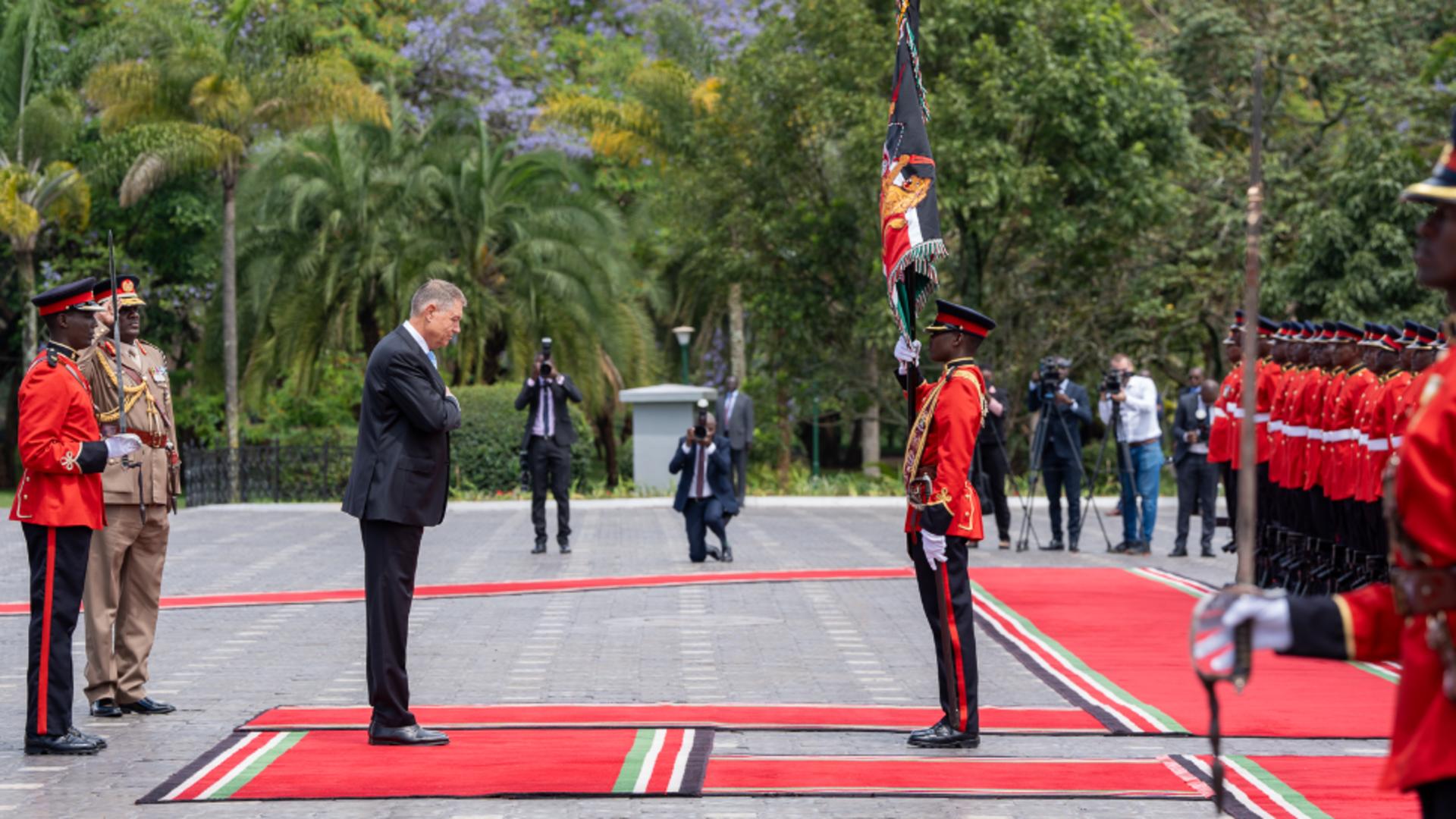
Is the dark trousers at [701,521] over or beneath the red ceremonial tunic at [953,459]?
beneath

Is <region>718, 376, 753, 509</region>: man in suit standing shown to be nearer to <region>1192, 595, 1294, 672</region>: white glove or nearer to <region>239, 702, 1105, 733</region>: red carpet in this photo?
<region>239, 702, 1105, 733</region>: red carpet

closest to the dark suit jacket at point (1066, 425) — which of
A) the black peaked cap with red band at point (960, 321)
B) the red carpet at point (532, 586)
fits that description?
the red carpet at point (532, 586)

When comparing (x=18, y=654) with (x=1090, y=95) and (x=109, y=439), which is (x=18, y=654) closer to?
(x=109, y=439)

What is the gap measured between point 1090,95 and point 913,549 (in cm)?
2137

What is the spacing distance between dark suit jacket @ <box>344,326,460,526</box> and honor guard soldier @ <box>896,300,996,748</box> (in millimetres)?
2109

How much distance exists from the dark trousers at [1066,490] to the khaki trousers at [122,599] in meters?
11.9

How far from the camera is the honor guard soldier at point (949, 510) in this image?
8078 mm

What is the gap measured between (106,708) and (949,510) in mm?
4253

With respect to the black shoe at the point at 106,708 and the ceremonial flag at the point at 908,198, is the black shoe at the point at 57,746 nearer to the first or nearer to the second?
the black shoe at the point at 106,708

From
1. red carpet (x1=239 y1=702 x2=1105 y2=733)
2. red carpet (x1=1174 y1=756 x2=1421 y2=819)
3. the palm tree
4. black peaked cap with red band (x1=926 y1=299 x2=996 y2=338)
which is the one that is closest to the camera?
Result: red carpet (x1=1174 y1=756 x2=1421 y2=819)

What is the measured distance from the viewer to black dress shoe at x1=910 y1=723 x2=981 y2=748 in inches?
316

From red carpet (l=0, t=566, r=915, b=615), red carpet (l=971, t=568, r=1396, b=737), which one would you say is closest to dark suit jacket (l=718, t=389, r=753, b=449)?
red carpet (l=0, t=566, r=915, b=615)

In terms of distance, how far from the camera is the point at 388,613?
8.19 metres

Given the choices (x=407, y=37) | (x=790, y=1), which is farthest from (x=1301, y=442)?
(x=407, y=37)
